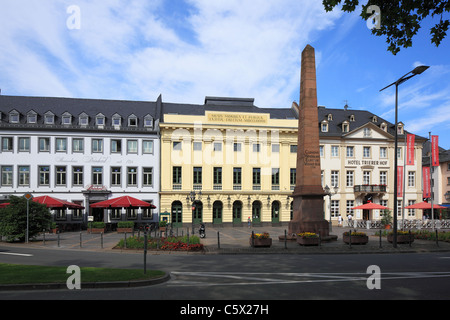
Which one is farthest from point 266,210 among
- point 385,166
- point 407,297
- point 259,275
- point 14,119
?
point 407,297

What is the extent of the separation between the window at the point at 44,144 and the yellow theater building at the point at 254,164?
40.5 feet

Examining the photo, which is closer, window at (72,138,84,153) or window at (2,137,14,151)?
window at (2,137,14,151)

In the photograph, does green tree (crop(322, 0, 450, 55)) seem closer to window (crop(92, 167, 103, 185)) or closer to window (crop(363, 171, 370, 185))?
window (crop(92, 167, 103, 185))

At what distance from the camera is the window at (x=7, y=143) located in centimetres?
4034

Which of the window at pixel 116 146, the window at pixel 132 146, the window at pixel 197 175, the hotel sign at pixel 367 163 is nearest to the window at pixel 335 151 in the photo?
the hotel sign at pixel 367 163

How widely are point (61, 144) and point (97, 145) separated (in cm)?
378

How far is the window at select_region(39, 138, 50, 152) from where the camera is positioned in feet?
134

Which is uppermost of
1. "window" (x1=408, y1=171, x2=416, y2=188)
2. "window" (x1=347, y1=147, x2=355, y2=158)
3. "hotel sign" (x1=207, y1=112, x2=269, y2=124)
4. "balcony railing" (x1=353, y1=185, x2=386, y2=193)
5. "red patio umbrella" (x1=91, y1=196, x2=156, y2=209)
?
"hotel sign" (x1=207, y1=112, x2=269, y2=124)

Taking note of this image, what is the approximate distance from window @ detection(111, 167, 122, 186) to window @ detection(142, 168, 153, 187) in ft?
8.72

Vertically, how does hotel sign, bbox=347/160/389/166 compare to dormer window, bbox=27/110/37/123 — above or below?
below

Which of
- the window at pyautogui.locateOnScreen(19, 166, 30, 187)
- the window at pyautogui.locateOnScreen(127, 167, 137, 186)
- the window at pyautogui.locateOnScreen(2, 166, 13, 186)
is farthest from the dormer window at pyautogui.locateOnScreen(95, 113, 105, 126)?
the window at pyautogui.locateOnScreen(2, 166, 13, 186)

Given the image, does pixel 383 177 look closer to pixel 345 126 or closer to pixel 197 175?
pixel 345 126

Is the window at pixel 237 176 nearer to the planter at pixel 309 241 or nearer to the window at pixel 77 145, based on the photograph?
the window at pixel 77 145

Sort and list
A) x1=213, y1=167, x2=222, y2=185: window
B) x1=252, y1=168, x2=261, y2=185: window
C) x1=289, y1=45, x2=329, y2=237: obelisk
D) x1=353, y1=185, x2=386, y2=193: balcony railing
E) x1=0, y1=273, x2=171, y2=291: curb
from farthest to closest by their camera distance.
Result: x1=353, y1=185, x2=386, y2=193: balcony railing < x1=252, y1=168, x2=261, y2=185: window < x1=213, y1=167, x2=222, y2=185: window < x1=289, y1=45, x2=329, y2=237: obelisk < x1=0, y1=273, x2=171, y2=291: curb
